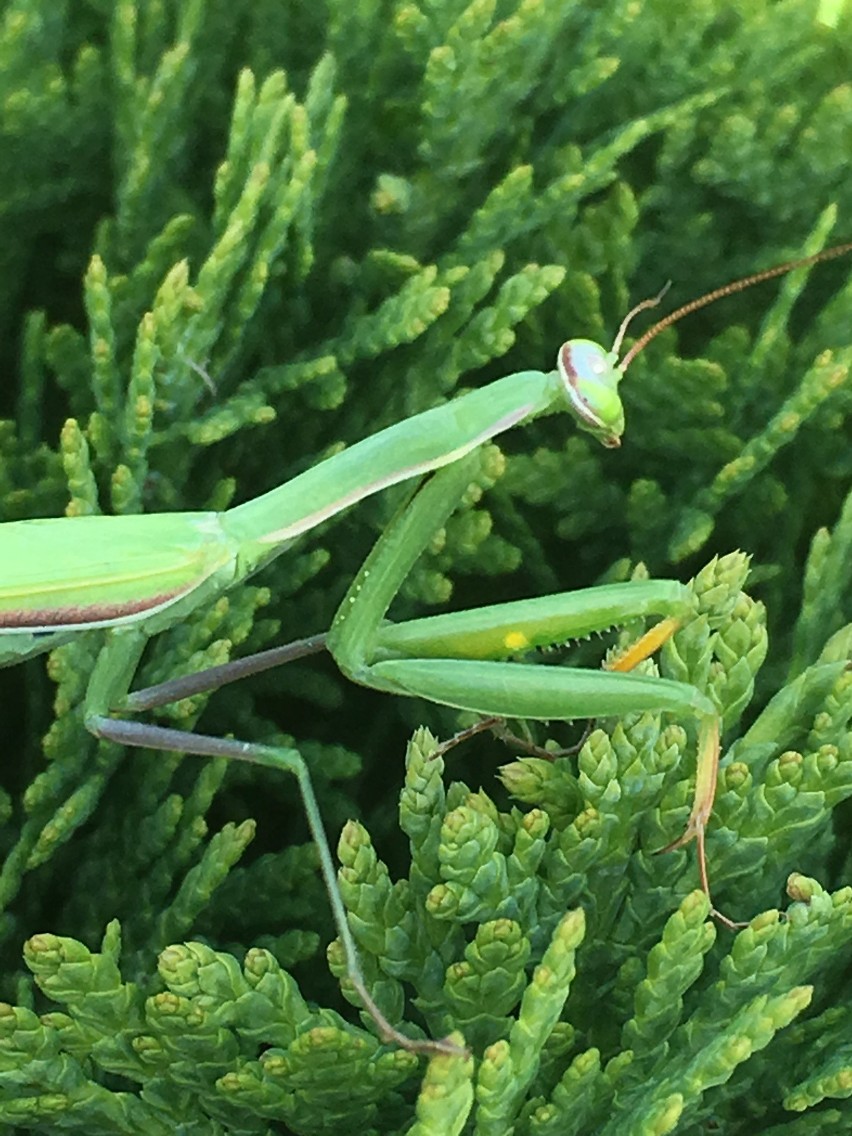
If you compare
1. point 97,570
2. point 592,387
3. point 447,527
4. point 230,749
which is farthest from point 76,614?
point 592,387

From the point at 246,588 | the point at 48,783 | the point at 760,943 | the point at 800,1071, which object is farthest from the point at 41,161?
the point at 800,1071

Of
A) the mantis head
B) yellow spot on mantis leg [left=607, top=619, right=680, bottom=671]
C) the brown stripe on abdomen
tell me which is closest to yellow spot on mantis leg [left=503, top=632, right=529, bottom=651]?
yellow spot on mantis leg [left=607, top=619, right=680, bottom=671]

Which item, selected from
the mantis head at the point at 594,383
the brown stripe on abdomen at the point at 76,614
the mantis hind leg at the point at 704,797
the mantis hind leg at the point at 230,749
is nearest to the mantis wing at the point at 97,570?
the brown stripe on abdomen at the point at 76,614

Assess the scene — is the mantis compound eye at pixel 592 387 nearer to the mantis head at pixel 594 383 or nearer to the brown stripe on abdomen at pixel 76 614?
the mantis head at pixel 594 383

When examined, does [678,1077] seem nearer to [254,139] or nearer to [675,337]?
[675,337]

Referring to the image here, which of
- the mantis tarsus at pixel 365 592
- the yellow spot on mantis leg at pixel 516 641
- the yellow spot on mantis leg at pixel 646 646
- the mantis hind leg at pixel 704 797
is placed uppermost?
the mantis tarsus at pixel 365 592

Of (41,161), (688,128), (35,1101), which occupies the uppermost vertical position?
(41,161)

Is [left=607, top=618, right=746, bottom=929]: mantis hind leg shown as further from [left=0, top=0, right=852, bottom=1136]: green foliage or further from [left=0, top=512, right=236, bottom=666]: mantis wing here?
[left=0, top=512, right=236, bottom=666]: mantis wing

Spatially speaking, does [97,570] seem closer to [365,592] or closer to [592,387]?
[365,592]
